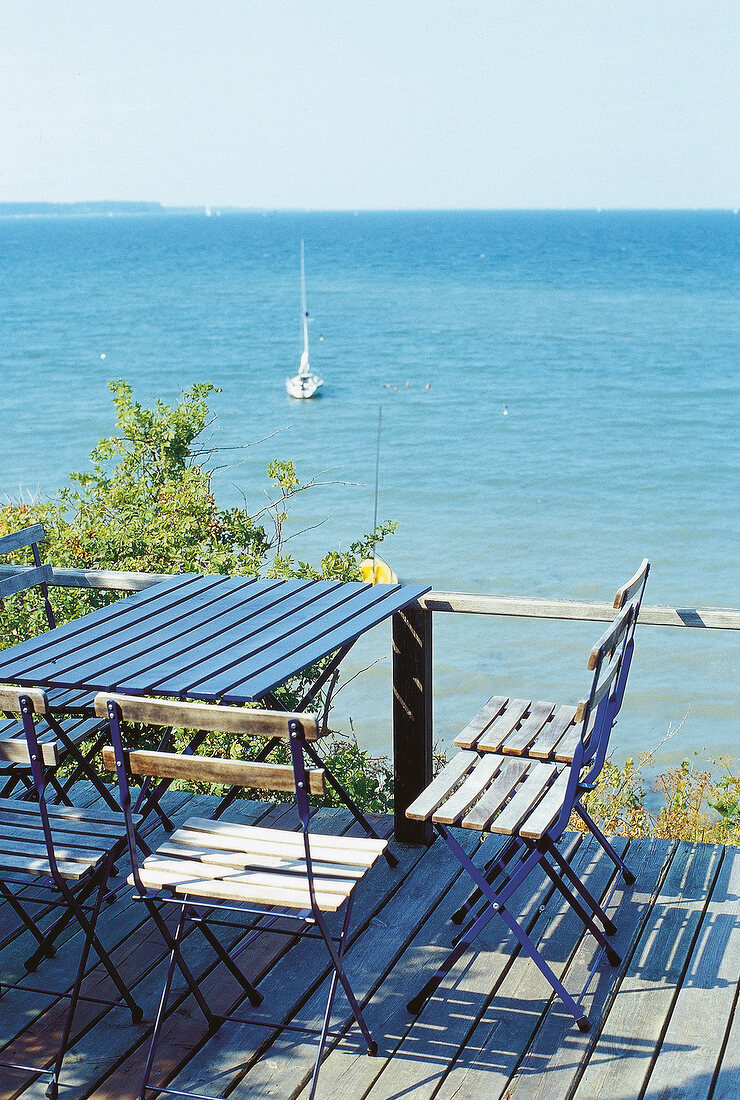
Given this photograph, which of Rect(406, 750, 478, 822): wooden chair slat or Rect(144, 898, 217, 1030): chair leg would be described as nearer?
Rect(144, 898, 217, 1030): chair leg

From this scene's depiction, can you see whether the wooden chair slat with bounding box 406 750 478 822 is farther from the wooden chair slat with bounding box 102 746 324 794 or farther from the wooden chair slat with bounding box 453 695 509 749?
the wooden chair slat with bounding box 102 746 324 794

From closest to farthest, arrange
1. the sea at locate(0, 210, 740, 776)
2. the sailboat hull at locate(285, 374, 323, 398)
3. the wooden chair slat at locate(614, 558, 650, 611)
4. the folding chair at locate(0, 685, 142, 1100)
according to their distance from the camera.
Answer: the folding chair at locate(0, 685, 142, 1100) < the wooden chair slat at locate(614, 558, 650, 611) < the sea at locate(0, 210, 740, 776) < the sailboat hull at locate(285, 374, 323, 398)

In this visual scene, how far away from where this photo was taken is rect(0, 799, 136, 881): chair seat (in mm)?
2686

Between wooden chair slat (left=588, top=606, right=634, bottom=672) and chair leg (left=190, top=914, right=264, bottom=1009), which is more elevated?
wooden chair slat (left=588, top=606, right=634, bottom=672)

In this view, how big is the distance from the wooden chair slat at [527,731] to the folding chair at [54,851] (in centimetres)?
104

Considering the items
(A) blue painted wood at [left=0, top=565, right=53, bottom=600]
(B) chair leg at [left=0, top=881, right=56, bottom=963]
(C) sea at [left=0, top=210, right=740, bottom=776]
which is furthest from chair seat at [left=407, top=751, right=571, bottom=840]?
(C) sea at [left=0, top=210, right=740, bottom=776]

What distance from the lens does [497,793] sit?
3.00 metres

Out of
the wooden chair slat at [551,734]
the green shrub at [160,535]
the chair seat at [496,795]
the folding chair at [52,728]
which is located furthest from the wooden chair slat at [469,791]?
the green shrub at [160,535]

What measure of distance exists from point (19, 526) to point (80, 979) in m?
4.06

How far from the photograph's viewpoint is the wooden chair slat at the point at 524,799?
9.11 feet

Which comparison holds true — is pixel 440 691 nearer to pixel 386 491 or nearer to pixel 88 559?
pixel 88 559

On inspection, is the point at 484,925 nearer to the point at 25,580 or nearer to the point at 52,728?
the point at 52,728

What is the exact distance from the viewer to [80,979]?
270cm

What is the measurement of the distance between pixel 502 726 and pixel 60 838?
49.5 inches
